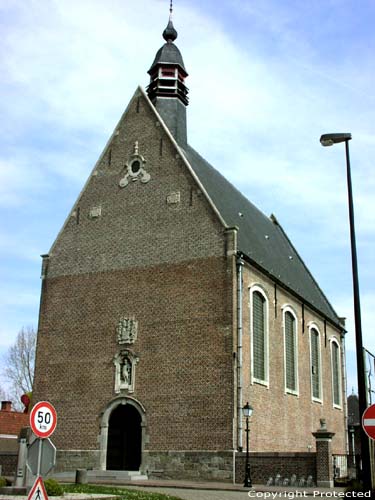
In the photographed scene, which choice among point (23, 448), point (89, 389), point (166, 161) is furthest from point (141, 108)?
point (23, 448)

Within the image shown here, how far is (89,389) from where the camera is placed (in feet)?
84.4

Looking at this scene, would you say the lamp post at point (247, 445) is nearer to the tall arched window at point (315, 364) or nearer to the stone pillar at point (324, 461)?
the stone pillar at point (324, 461)

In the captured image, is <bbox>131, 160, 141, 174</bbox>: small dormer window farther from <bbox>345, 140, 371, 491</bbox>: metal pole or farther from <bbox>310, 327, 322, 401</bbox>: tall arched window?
<bbox>345, 140, 371, 491</bbox>: metal pole

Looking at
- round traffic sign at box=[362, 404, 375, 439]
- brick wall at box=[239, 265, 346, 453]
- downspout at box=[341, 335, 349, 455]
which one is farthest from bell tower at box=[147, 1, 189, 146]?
round traffic sign at box=[362, 404, 375, 439]

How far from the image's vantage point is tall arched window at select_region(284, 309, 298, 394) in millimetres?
29094

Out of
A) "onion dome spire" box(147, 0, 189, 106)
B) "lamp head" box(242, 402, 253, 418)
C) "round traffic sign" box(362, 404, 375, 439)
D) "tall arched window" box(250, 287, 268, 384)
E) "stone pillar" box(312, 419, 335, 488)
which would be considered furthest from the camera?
"onion dome spire" box(147, 0, 189, 106)

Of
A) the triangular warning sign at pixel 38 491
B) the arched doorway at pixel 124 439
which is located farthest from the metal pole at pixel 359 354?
the arched doorway at pixel 124 439

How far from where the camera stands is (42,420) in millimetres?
8797

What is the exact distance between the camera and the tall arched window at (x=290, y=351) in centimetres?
2909

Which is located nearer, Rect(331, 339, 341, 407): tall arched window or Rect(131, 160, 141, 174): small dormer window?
Rect(131, 160, 141, 174): small dormer window

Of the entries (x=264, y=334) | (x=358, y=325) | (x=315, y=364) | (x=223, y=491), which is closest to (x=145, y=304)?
(x=264, y=334)

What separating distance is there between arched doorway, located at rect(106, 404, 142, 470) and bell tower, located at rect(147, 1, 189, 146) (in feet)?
42.9

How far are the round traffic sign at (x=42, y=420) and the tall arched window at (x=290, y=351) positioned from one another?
20.8m

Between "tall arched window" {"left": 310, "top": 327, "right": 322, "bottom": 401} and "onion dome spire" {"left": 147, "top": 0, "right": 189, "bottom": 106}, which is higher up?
"onion dome spire" {"left": 147, "top": 0, "right": 189, "bottom": 106}
